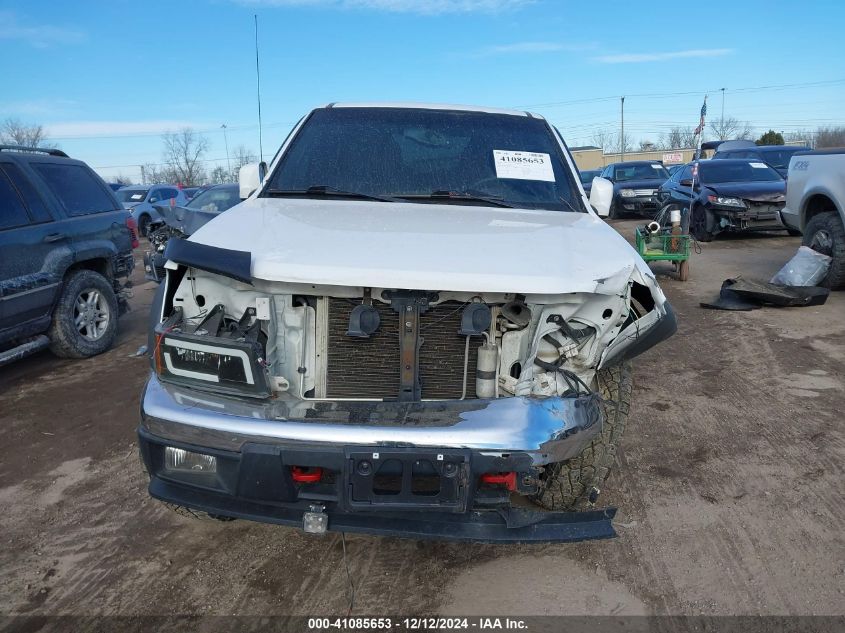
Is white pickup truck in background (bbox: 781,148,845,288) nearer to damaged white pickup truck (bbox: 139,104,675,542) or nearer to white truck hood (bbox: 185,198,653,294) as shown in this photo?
white truck hood (bbox: 185,198,653,294)

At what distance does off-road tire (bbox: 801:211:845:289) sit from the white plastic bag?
91mm

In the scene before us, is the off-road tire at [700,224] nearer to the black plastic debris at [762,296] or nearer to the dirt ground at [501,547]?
the black plastic debris at [762,296]

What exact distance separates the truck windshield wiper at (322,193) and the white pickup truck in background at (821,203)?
635 centimetres

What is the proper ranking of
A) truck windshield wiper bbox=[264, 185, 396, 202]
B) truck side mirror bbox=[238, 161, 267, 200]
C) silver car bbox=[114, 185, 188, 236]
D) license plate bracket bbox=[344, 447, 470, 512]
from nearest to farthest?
license plate bracket bbox=[344, 447, 470, 512] → truck windshield wiper bbox=[264, 185, 396, 202] → truck side mirror bbox=[238, 161, 267, 200] → silver car bbox=[114, 185, 188, 236]

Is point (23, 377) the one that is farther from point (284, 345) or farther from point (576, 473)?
point (576, 473)

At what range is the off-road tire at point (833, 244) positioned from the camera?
7.21 m

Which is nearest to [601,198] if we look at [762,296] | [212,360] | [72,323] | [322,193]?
[322,193]

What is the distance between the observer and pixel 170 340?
2297 mm

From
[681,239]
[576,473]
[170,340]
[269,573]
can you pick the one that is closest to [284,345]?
[170,340]

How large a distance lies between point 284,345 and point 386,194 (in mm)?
1189

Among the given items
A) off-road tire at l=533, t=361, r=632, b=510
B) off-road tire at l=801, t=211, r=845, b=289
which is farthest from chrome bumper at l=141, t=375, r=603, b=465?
off-road tire at l=801, t=211, r=845, b=289

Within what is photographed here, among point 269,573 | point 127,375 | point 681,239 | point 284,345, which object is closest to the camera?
point 284,345

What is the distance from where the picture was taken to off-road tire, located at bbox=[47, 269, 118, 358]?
5.50 metres

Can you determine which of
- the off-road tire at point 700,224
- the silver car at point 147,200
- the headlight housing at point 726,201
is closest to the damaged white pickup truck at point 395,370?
the headlight housing at point 726,201
